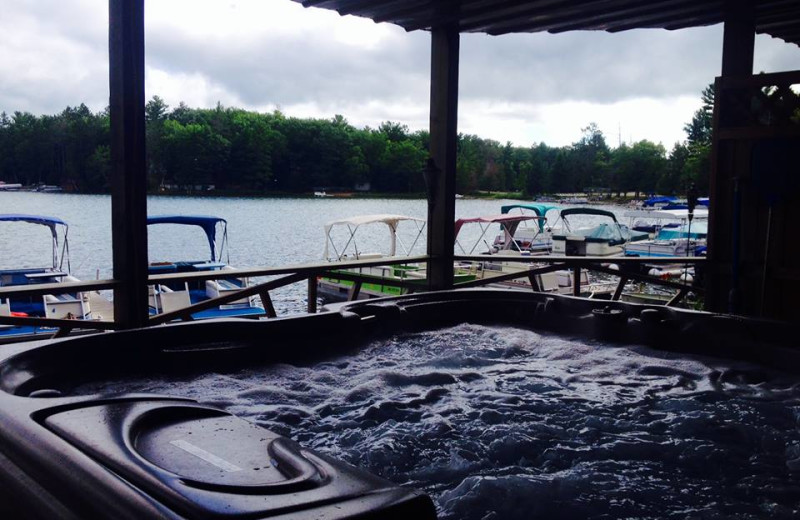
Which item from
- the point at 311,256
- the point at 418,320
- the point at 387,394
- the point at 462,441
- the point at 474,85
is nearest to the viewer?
the point at 462,441

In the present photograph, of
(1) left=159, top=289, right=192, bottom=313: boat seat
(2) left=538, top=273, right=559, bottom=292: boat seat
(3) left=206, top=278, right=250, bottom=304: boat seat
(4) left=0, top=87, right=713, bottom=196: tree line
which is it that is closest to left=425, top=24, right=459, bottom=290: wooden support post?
(1) left=159, top=289, right=192, bottom=313: boat seat

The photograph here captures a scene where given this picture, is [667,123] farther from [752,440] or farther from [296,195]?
[752,440]

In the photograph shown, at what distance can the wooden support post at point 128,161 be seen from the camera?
301 centimetres

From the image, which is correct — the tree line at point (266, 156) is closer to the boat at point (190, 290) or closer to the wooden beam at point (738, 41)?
the boat at point (190, 290)

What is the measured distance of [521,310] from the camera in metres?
3.98

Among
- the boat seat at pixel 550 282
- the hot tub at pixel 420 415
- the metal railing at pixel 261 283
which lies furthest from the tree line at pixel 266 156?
the hot tub at pixel 420 415

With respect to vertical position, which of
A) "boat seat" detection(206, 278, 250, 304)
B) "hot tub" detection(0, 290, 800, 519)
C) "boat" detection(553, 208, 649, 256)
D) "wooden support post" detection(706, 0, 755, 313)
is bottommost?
"boat seat" detection(206, 278, 250, 304)

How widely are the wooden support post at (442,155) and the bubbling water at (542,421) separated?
1192 millimetres

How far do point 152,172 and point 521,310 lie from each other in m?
26.4

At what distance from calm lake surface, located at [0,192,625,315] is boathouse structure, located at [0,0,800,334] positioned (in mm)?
11052

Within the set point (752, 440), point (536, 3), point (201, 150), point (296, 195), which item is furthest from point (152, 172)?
point (752, 440)

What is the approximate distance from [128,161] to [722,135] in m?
3.56

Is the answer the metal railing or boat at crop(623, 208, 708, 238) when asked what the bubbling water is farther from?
boat at crop(623, 208, 708, 238)

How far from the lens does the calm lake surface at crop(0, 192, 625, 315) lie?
21125mm
